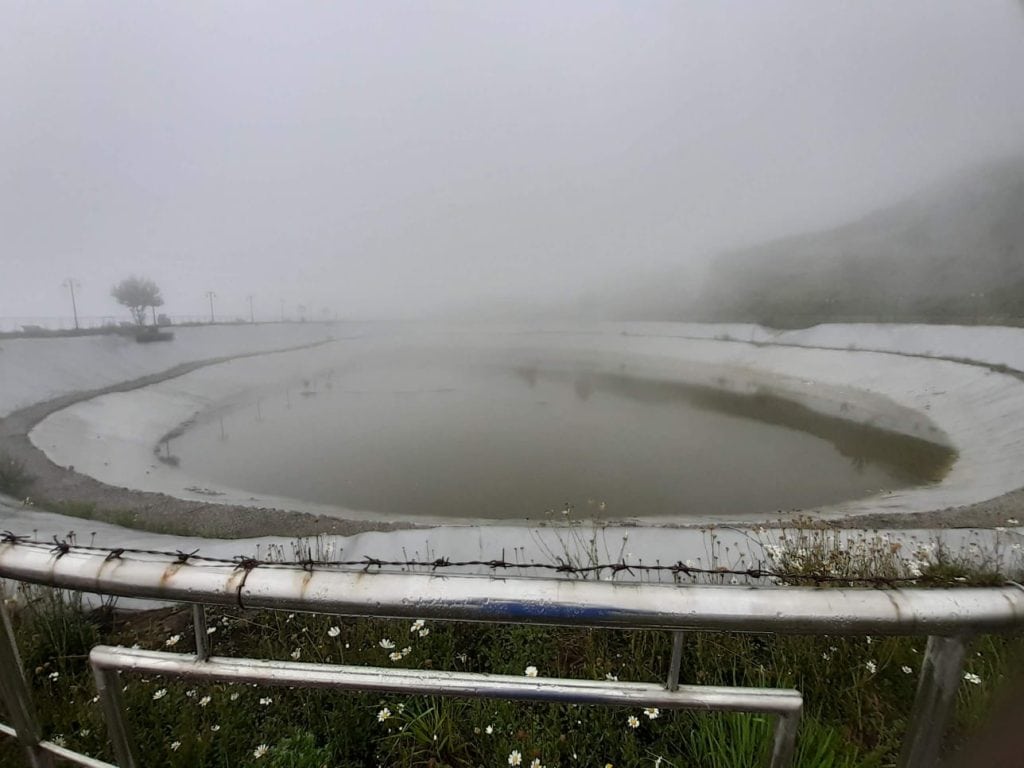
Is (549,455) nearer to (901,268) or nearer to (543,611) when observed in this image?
(543,611)

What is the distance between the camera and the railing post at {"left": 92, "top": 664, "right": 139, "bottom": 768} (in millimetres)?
1170

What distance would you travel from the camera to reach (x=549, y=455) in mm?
15664

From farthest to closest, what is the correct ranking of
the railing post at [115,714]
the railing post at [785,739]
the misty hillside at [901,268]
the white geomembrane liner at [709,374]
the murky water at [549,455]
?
the misty hillside at [901,268] < the murky water at [549,455] < the white geomembrane liner at [709,374] < the railing post at [115,714] < the railing post at [785,739]

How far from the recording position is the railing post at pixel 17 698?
1.23 metres

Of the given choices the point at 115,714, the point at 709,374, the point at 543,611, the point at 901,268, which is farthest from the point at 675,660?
the point at 901,268

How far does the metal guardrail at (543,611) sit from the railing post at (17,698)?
0.25 metres

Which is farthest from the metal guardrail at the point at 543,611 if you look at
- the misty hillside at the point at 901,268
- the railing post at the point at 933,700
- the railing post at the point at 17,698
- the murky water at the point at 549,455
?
the misty hillside at the point at 901,268

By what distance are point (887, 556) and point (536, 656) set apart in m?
2.80

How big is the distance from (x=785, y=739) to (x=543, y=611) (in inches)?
24.9

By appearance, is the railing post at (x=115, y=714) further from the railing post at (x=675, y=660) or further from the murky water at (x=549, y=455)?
the murky water at (x=549, y=455)

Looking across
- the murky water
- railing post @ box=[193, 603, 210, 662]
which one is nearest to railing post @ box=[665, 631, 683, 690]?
railing post @ box=[193, 603, 210, 662]

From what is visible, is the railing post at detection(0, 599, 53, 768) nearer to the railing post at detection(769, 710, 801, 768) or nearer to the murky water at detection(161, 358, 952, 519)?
the railing post at detection(769, 710, 801, 768)

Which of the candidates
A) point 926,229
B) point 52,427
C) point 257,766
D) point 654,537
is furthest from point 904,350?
point 926,229

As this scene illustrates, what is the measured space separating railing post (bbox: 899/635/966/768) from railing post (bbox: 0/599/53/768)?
209 centimetres
